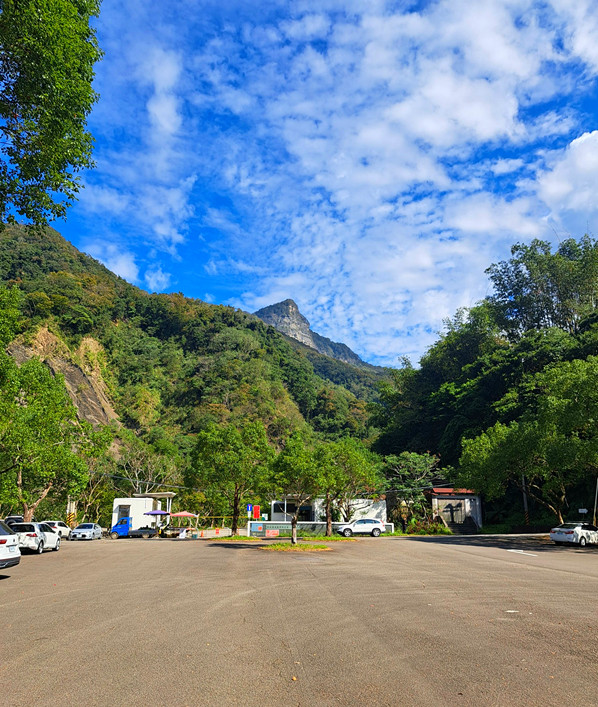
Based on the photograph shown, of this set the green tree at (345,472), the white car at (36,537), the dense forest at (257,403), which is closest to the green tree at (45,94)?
the dense forest at (257,403)

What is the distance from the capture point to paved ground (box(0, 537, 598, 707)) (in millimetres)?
4602

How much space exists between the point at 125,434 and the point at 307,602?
184 feet

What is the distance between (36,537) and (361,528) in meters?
21.7

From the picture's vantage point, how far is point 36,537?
22.0 m

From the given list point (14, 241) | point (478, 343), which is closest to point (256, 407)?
point (478, 343)

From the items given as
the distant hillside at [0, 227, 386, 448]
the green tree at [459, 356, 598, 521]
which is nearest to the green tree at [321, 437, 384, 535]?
the green tree at [459, 356, 598, 521]

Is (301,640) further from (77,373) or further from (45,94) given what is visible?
(77,373)

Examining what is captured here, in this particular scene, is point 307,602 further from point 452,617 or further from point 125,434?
point 125,434

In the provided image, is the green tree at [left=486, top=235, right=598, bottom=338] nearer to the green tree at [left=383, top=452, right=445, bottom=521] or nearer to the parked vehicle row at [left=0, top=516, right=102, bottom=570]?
the green tree at [left=383, top=452, right=445, bottom=521]

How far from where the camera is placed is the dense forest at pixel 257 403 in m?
28.4

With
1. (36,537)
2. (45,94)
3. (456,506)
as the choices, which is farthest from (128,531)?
(45,94)

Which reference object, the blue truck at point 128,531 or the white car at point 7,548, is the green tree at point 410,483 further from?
the white car at point 7,548

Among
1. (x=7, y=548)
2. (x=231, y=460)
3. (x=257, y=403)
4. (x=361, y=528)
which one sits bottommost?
(x=361, y=528)

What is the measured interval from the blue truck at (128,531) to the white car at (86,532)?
2723mm
